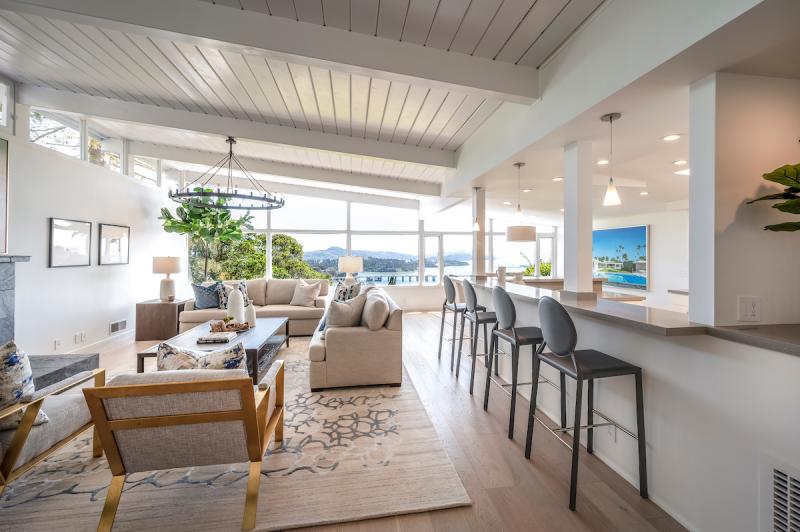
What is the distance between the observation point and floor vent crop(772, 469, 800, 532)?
52.1 inches

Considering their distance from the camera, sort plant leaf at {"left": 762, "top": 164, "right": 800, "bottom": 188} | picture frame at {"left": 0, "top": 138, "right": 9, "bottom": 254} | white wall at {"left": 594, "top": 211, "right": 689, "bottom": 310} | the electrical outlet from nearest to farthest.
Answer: plant leaf at {"left": 762, "top": 164, "right": 800, "bottom": 188}
the electrical outlet
picture frame at {"left": 0, "top": 138, "right": 9, "bottom": 254}
white wall at {"left": 594, "top": 211, "right": 689, "bottom": 310}

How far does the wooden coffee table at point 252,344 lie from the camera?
3314mm

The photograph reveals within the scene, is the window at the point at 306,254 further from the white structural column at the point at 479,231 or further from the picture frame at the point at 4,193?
the picture frame at the point at 4,193

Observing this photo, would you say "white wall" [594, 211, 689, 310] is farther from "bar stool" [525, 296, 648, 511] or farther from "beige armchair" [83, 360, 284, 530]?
"beige armchair" [83, 360, 284, 530]

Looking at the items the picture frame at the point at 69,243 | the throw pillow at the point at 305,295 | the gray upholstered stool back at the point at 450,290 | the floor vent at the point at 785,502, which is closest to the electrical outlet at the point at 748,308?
the floor vent at the point at 785,502

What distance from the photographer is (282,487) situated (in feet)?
6.55

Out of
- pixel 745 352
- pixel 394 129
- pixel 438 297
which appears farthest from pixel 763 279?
pixel 438 297

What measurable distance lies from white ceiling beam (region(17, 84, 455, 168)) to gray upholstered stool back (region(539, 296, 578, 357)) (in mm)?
3064

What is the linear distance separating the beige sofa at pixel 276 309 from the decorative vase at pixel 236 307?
1253mm

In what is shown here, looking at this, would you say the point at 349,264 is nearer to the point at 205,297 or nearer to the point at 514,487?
the point at 205,297

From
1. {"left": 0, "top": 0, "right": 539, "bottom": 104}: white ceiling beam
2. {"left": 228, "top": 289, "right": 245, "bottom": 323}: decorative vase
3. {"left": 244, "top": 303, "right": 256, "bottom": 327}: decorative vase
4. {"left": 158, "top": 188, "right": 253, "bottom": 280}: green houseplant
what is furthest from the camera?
{"left": 158, "top": 188, "right": 253, "bottom": 280}: green houseplant

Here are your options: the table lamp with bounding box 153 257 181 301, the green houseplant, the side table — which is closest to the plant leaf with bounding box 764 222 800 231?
the side table

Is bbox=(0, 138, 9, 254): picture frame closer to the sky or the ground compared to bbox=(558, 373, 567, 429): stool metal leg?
closer to the sky

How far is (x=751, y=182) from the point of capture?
1710mm
